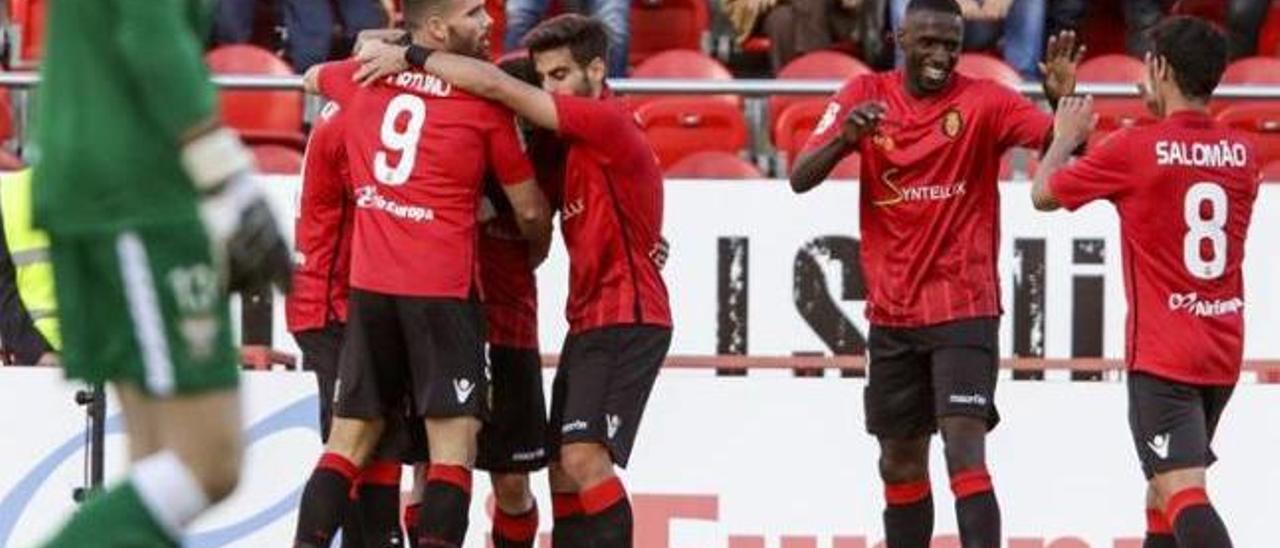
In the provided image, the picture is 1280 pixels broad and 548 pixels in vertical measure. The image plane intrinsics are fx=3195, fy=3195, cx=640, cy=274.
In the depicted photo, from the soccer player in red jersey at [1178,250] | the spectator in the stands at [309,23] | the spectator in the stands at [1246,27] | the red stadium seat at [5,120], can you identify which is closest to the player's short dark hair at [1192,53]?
the soccer player in red jersey at [1178,250]

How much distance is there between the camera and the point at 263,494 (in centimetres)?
1228

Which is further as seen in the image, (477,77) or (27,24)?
(27,24)

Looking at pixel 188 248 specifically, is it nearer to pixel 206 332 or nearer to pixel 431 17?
pixel 206 332

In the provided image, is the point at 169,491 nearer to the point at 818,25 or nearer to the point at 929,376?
the point at 929,376

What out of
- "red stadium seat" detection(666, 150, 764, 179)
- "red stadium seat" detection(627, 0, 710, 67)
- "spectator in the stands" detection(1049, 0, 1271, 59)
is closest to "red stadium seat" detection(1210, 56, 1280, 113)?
"spectator in the stands" detection(1049, 0, 1271, 59)

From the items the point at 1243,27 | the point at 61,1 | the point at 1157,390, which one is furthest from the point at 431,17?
the point at 1243,27

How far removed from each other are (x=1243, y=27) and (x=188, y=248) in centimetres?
1055

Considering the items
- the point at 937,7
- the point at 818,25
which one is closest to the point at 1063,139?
the point at 937,7

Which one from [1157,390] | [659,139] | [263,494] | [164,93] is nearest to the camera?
[164,93]

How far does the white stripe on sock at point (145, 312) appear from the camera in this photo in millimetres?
6543

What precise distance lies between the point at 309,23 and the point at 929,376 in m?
5.83

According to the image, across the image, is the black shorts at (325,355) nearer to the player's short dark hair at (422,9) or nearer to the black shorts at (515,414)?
the black shorts at (515,414)

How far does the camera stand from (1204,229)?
9.98 m

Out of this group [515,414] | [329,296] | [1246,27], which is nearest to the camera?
[515,414]
